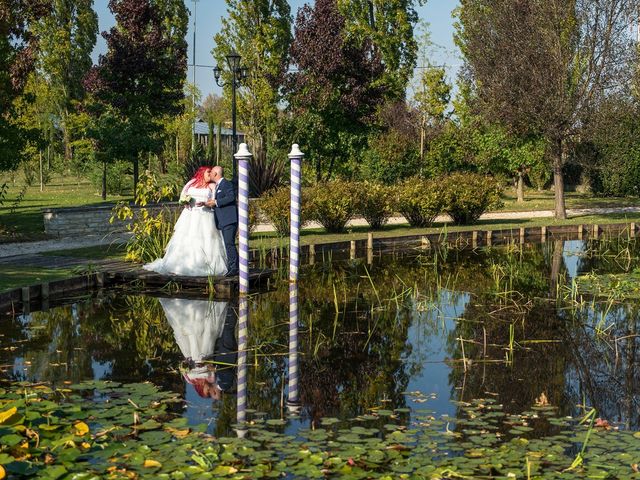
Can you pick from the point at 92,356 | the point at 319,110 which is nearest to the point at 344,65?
the point at 319,110

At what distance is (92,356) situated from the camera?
34.5ft

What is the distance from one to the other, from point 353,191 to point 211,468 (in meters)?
17.2

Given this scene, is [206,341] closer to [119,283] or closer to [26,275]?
[119,283]

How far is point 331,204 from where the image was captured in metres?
23.0

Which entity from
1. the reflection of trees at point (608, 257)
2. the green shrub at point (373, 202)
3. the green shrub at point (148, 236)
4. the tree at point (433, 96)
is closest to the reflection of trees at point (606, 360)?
the reflection of trees at point (608, 257)

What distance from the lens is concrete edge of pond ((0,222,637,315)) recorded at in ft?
46.1

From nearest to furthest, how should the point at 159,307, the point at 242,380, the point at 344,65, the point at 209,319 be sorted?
the point at 242,380 → the point at 209,319 → the point at 159,307 → the point at 344,65

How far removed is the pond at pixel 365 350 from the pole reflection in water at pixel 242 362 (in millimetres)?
33

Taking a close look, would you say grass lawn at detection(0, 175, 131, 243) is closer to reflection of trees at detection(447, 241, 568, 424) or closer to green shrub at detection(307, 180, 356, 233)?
green shrub at detection(307, 180, 356, 233)

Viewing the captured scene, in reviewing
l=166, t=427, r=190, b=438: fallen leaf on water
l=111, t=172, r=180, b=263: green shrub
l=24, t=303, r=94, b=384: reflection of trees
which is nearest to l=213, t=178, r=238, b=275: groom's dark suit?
l=111, t=172, r=180, b=263: green shrub

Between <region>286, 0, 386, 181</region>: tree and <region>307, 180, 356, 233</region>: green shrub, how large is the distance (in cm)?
792

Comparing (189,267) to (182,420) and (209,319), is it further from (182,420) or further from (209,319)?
(182,420)

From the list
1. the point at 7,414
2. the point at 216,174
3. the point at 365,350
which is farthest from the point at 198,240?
the point at 7,414

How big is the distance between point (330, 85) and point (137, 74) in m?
6.37
